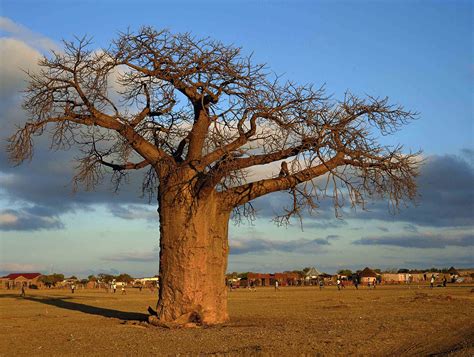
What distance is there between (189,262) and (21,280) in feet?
331

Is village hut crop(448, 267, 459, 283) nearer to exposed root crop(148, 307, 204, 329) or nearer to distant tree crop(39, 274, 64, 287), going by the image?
distant tree crop(39, 274, 64, 287)

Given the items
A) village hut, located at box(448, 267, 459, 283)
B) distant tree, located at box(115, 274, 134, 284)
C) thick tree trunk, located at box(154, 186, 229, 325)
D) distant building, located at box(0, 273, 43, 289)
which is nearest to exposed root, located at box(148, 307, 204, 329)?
thick tree trunk, located at box(154, 186, 229, 325)

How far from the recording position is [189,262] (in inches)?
621

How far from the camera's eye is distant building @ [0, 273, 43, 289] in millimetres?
104387

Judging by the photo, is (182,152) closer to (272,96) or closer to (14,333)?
(272,96)

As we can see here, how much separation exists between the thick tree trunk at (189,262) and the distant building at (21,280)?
91115mm

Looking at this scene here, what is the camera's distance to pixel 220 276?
54.0ft

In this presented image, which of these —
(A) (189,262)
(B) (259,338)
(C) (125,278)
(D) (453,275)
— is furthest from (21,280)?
(B) (259,338)

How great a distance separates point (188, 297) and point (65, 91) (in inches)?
232

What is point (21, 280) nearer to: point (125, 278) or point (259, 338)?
point (125, 278)

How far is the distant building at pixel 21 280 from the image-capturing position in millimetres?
104387

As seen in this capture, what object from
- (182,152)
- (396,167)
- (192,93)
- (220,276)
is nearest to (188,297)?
(220,276)

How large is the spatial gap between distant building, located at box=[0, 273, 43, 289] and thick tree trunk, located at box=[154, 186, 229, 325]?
91115 millimetres

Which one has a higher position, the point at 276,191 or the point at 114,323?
the point at 276,191
